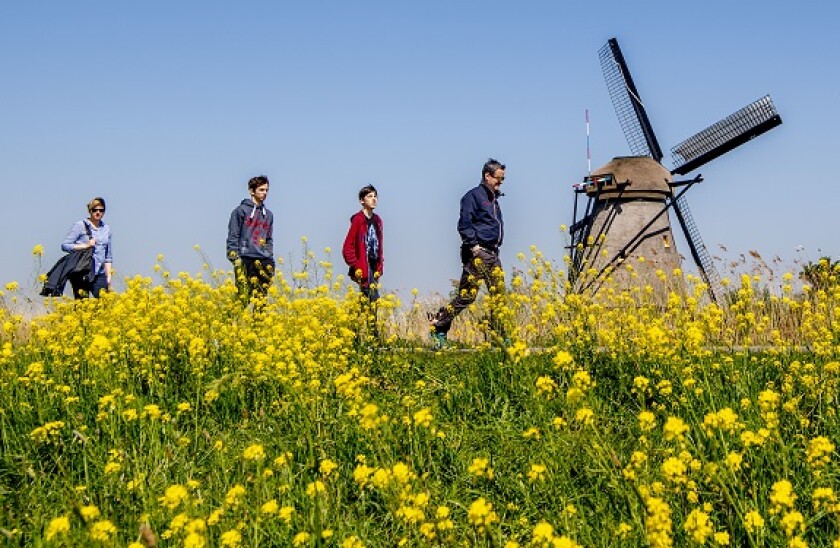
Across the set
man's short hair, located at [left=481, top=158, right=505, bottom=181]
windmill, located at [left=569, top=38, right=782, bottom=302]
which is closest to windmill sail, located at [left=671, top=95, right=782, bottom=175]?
windmill, located at [left=569, top=38, right=782, bottom=302]

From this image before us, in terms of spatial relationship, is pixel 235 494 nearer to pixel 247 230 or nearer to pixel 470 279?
pixel 470 279

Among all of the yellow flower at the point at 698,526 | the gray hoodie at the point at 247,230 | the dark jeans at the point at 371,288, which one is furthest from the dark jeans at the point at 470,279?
the yellow flower at the point at 698,526

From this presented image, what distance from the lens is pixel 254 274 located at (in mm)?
9609

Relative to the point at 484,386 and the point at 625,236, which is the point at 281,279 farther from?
the point at 625,236

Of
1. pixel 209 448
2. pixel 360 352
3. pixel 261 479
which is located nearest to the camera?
pixel 261 479

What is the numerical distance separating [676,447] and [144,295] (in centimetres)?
504

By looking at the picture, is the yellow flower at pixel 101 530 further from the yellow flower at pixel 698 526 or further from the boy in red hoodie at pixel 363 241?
the boy in red hoodie at pixel 363 241

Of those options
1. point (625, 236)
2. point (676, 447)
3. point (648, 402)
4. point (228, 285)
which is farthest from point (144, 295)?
point (625, 236)

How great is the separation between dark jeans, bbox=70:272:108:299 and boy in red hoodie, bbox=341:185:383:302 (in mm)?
3184

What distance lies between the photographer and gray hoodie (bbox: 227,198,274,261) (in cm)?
931

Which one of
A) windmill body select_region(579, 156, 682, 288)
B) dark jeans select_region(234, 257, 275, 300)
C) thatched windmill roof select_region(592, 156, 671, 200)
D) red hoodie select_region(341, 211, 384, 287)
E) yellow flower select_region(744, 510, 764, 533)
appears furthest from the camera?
thatched windmill roof select_region(592, 156, 671, 200)

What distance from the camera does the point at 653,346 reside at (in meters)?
5.74

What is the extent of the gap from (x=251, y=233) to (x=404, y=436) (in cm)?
510

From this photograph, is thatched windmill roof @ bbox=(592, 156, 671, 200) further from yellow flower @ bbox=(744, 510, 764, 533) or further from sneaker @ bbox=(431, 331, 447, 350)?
yellow flower @ bbox=(744, 510, 764, 533)
